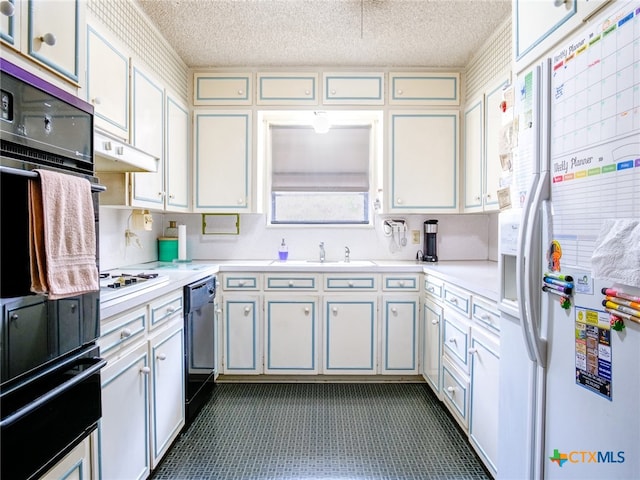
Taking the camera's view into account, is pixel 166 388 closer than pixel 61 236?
No

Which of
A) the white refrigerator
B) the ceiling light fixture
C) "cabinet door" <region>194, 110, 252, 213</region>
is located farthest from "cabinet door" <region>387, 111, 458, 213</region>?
the white refrigerator

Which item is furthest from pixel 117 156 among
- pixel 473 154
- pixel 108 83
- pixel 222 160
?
pixel 473 154

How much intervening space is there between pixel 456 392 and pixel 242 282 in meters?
1.61

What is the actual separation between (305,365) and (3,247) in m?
2.13

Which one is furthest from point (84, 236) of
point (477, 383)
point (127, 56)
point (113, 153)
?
point (477, 383)

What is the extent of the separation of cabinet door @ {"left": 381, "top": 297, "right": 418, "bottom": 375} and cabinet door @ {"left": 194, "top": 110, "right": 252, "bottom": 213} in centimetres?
142

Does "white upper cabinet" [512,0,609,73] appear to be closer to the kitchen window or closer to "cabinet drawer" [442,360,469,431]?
"cabinet drawer" [442,360,469,431]

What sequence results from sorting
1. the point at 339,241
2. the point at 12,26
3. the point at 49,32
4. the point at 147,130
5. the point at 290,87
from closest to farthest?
1. the point at 12,26
2. the point at 49,32
3. the point at 147,130
4. the point at 290,87
5. the point at 339,241

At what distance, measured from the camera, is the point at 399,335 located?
2602mm

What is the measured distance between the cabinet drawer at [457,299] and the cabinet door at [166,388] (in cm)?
157

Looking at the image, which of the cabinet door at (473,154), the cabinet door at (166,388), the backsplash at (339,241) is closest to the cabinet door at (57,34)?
the cabinet door at (166,388)

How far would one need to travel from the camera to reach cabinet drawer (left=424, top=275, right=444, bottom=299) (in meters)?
2.26

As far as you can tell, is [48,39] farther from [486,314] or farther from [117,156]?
[486,314]

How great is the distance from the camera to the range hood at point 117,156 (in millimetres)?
1345
